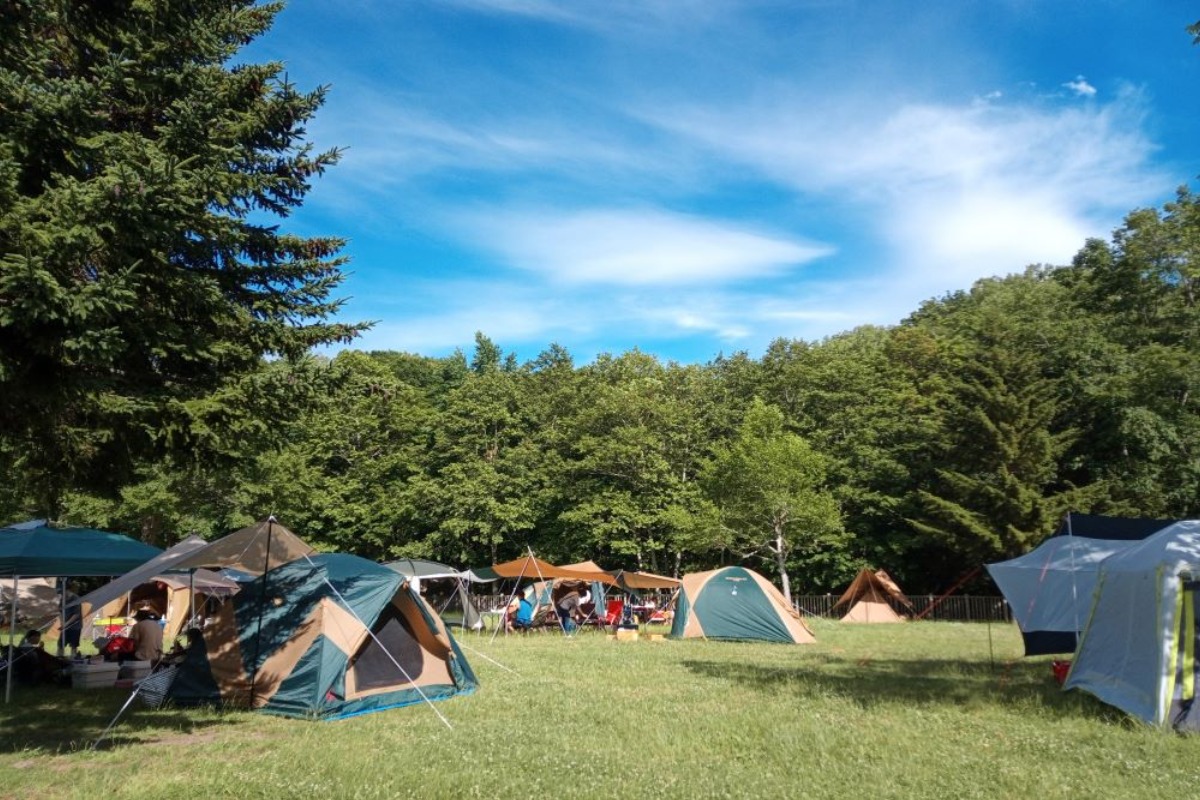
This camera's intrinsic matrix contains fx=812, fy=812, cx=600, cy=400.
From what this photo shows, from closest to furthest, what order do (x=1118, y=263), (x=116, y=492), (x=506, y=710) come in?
(x=116, y=492), (x=506, y=710), (x=1118, y=263)

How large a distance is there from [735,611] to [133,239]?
55.3ft

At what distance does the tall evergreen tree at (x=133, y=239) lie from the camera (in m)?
5.91

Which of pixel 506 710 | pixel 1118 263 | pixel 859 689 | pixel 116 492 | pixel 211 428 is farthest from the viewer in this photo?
pixel 1118 263

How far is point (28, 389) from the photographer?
247 inches

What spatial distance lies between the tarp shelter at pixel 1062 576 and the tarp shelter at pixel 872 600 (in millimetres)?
15371

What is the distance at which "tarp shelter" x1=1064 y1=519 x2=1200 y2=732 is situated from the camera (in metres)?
8.56

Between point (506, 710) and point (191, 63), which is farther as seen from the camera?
point (506, 710)

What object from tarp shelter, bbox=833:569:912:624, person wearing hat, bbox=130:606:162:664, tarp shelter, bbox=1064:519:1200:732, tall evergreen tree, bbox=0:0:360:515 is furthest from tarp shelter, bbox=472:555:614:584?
tarp shelter, bbox=1064:519:1200:732

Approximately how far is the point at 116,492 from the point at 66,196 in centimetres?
405

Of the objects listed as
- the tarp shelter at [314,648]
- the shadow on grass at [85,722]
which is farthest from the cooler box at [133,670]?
the tarp shelter at [314,648]

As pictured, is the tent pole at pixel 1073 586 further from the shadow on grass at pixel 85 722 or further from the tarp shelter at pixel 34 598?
the tarp shelter at pixel 34 598

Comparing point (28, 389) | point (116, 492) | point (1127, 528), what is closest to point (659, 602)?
point (1127, 528)

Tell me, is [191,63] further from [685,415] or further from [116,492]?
[685,415]

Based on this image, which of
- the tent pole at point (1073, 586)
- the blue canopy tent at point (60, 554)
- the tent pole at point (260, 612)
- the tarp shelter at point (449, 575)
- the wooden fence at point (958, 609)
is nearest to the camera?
the tent pole at point (260, 612)
